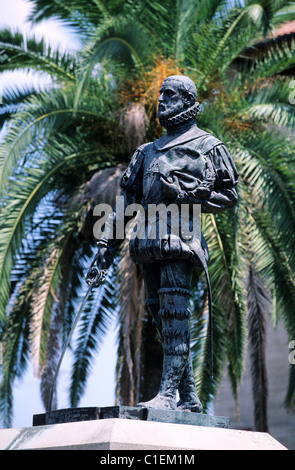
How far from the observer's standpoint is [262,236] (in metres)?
12.0

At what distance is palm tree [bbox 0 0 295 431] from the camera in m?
11.4

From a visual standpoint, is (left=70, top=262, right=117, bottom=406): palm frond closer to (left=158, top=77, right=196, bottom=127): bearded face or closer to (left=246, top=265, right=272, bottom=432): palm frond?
(left=246, top=265, right=272, bottom=432): palm frond

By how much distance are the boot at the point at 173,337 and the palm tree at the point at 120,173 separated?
4988mm

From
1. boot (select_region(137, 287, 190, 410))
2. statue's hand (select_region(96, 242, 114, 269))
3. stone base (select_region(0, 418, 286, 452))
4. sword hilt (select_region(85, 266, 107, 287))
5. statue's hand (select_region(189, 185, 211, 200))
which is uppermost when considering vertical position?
statue's hand (select_region(189, 185, 211, 200))

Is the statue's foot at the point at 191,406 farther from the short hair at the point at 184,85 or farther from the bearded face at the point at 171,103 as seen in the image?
the short hair at the point at 184,85

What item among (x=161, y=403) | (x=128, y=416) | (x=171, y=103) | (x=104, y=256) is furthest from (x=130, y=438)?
(x=171, y=103)

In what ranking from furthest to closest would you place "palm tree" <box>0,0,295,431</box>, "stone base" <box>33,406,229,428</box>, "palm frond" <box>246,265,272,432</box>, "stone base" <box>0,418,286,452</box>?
"palm frond" <box>246,265,272,432</box>
"palm tree" <box>0,0,295,431</box>
"stone base" <box>33,406,229,428</box>
"stone base" <box>0,418,286,452</box>

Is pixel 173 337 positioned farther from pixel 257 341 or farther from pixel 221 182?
pixel 257 341

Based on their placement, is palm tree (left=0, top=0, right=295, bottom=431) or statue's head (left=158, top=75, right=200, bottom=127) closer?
statue's head (left=158, top=75, right=200, bottom=127)

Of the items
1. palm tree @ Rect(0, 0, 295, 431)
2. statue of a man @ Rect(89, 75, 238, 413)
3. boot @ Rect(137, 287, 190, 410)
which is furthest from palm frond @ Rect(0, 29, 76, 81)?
boot @ Rect(137, 287, 190, 410)

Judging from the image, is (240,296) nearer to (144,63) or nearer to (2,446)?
(144,63)

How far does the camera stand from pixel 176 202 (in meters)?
5.82

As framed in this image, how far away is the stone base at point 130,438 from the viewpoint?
495cm

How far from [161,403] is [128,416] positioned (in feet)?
1.29
